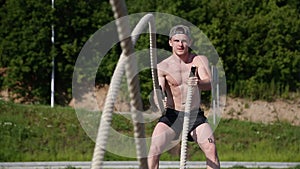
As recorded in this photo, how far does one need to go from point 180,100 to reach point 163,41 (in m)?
17.3

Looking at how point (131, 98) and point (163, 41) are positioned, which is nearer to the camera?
point (131, 98)

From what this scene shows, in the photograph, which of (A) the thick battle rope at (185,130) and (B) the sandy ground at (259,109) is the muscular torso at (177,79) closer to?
(A) the thick battle rope at (185,130)

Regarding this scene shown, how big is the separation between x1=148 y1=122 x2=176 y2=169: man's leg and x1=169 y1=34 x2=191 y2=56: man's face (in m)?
0.68

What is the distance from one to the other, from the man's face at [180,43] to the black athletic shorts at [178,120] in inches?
21.5

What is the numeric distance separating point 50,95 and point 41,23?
106 inches

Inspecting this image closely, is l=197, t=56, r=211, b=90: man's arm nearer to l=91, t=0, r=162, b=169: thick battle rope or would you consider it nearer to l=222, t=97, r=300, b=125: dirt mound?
l=91, t=0, r=162, b=169: thick battle rope

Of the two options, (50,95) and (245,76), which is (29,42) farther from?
(245,76)

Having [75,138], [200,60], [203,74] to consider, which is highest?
[200,60]

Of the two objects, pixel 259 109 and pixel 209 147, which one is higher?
pixel 209 147

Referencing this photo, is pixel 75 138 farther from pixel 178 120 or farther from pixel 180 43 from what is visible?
pixel 180 43

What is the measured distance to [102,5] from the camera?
999 inches

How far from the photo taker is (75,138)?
18469 mm

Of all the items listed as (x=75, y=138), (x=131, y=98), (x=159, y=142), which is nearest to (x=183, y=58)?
(x=159, y=142)

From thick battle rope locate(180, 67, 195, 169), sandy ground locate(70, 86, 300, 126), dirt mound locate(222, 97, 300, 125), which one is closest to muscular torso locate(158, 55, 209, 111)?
thick battle rope locate(180, 67, 195, 169)
